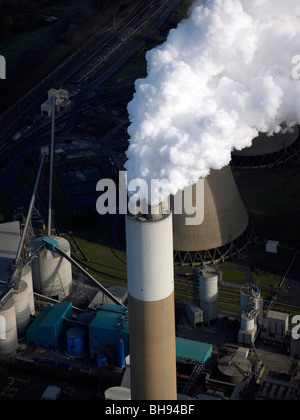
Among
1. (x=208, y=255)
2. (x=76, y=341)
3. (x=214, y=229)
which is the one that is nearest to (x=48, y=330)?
(x=76, y=341)

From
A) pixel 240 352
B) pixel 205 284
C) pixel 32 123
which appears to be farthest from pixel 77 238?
pixel 32 123

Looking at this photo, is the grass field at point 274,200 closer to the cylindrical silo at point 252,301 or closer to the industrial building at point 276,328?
the cylindrical silo at point 252,301

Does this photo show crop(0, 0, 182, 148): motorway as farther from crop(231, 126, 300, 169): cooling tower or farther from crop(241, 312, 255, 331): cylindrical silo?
crop(241, 312, 255, 331): cylindrical silo

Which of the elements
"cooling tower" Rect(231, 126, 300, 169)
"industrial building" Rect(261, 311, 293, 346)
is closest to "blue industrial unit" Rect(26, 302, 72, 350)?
"industrial building" Rect(261, 311, 293, 346)

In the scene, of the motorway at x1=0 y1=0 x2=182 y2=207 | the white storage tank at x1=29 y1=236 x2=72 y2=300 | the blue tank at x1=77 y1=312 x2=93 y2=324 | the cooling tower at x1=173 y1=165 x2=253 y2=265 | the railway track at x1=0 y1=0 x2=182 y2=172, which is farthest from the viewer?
the railway track at x1=0 y1=0 x2=182 y2=172

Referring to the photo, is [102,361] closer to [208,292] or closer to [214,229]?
[208,292]

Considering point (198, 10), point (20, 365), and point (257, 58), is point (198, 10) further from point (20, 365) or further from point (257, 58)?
point (20, 365)

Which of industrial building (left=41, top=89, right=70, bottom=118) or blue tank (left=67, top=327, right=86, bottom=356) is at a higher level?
industrial building (left=41, top=89, right=70, bottom=118)

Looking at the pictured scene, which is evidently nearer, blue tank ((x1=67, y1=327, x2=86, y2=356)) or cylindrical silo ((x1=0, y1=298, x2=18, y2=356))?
cylindrical silo ((x1=0, y1=298, x2=18, y2=356))
